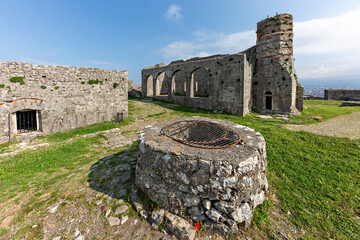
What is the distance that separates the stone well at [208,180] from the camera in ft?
11.5

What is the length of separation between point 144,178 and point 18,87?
1019 centimetres

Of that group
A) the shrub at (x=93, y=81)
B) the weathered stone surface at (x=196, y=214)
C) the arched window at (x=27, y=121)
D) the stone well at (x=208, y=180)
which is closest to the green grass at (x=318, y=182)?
Result: the stone well at (x=208, y=180)

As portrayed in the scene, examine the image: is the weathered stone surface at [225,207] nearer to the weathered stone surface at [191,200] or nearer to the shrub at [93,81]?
the weathered stone surface at [191,200]

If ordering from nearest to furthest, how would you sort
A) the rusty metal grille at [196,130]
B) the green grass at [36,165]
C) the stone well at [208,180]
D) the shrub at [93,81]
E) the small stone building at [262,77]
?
the stone well at [208,180] → the green grass at [36,165] → the rusty metal grille at [196,130] → the shrub at [93,81] → the small stone building at [262,77]

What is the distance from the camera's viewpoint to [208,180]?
11.5 ft

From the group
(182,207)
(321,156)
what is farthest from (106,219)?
(321,156)

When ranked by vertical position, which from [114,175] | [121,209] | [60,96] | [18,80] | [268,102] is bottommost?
[121,209]

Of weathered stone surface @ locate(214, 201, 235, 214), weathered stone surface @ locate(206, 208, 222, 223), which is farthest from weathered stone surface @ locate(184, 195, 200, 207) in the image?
weathered stone surface @ locate(214, 201, 235, 214)

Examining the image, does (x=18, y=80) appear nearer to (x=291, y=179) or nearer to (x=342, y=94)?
(x=291, y=179)

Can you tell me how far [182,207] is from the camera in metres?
3.75

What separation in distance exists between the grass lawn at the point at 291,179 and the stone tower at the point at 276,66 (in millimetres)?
7260

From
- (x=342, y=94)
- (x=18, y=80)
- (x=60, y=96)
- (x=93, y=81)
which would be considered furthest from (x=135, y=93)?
(x=342, y=94)

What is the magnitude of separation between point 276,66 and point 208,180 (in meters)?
15.9

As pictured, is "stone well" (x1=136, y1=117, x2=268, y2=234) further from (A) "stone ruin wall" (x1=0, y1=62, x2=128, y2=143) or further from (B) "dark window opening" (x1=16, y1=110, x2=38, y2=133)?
(B) "dark window opening" (x1=16, y1=110, x2=38, y2=133)
